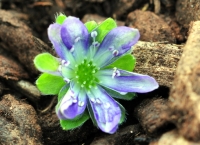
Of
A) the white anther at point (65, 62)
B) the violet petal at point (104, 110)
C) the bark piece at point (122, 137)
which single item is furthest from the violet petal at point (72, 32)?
the bark piece at point (122, 137)

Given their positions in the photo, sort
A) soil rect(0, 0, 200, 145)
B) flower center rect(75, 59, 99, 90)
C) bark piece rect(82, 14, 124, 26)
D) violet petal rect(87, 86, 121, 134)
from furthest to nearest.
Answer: bark piece rect(82, 14, 124, 26) < flower center rect(75, 59, 99, 90) < violet petal rect(87, 86, 121, 134) < soil rect(0, 0, 200, 145)

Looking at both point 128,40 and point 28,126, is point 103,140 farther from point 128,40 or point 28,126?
point 128,40

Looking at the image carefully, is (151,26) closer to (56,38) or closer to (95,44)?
(95,44)

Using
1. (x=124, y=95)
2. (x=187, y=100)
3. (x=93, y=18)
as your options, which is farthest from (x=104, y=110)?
(x=93, y=18)

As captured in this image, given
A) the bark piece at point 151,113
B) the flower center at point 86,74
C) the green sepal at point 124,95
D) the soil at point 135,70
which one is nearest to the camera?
the soil at point 135,70

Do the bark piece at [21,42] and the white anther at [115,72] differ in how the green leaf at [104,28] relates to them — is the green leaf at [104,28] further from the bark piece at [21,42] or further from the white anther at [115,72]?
the bark piece at [21,42]

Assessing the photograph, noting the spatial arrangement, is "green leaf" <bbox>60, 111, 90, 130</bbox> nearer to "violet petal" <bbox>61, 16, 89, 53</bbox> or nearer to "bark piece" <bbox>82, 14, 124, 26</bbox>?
"violet petal" <bbox>61, 16, 89, 53</bbox>

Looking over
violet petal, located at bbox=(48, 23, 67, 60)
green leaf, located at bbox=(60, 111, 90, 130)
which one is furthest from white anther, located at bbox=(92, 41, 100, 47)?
green leaf, located at bbox=(60, 111, 90, 130)
